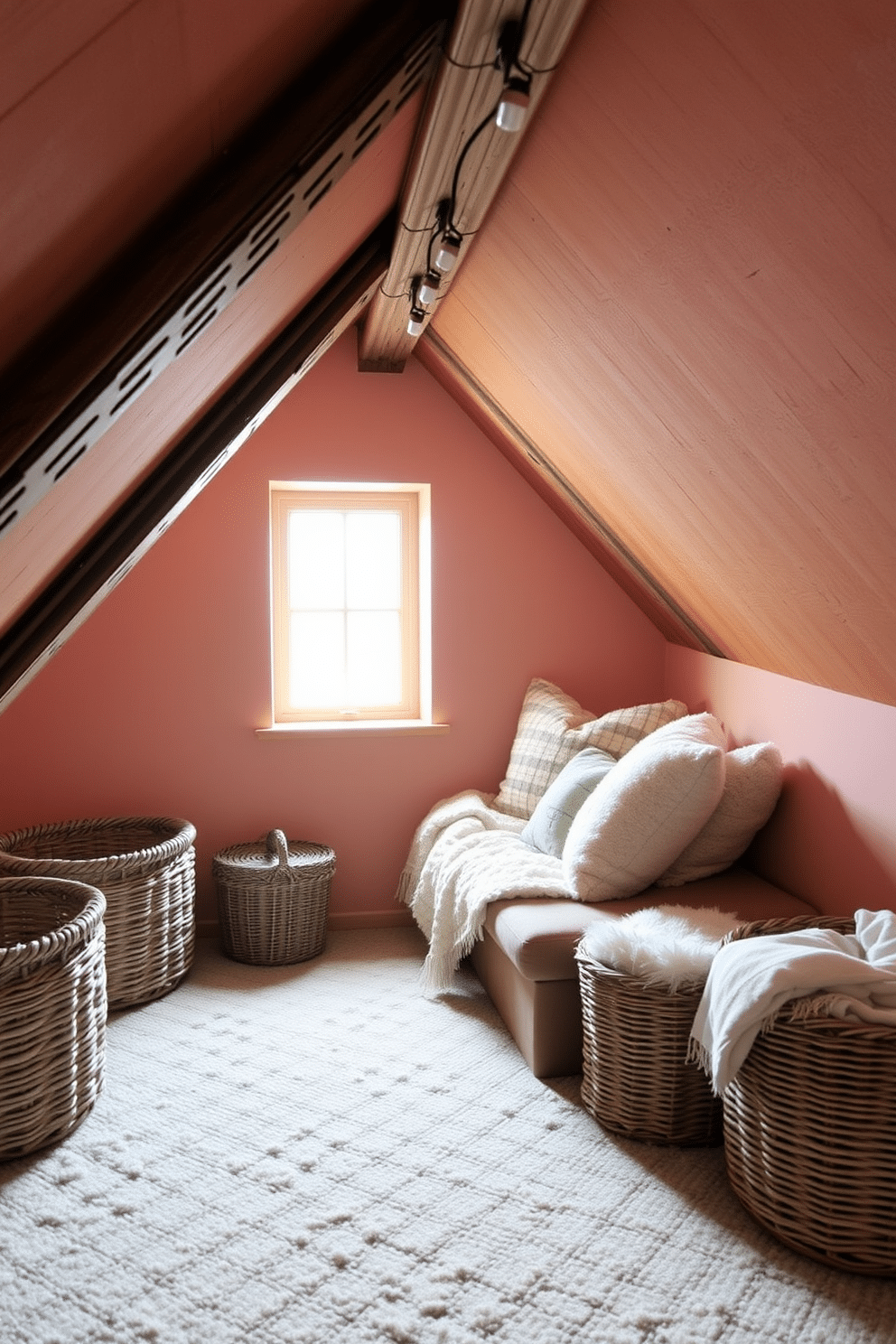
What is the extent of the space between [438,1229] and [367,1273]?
204 millimetres

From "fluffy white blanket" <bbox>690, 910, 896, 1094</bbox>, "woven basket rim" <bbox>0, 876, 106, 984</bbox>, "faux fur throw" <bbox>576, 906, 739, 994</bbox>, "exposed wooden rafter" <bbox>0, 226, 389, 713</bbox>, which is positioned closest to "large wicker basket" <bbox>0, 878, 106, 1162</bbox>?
"woven basket rim" <bbox>0, 876, 106, 984</bbox>

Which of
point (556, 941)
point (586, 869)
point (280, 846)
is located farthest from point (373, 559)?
point (556, 941)

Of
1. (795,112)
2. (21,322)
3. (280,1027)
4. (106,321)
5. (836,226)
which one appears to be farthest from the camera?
(280,1027)

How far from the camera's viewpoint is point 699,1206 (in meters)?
2.32

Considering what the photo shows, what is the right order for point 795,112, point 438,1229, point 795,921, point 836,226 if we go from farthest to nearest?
1. point 795,921
2. point 438,1229
3. point 836,226
4. point 795,112

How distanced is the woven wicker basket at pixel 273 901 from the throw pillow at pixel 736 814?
1.33 meters

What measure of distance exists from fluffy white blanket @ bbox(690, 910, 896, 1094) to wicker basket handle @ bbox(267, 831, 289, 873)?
182 centimetres

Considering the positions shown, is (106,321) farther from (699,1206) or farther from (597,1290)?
(699,1206)

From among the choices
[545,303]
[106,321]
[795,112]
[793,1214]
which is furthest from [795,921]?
[106,321]

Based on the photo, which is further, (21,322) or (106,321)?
(106,321)

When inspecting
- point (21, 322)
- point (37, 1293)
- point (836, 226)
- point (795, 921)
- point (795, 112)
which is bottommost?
point (37, 1293)

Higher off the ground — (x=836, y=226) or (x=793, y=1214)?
(x=836, y=226)

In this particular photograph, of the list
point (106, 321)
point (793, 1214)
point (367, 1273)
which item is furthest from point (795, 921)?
point (106, 321)

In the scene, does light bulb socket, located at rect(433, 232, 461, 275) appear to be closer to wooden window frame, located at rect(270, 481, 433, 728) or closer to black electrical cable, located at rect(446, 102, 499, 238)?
black electrical cable, located at rect(446, 102, 499, 238)
